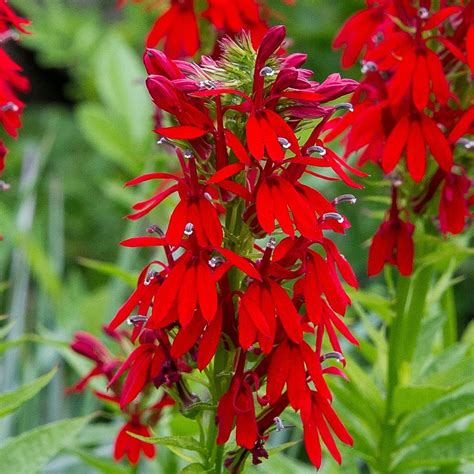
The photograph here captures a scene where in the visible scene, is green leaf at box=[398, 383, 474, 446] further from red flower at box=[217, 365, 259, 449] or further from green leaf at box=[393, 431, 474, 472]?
red flower at box=[217, 365, 259, 449]

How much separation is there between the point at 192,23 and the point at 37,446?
2.54ft

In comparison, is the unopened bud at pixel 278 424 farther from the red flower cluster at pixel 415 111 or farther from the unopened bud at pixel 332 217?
the red flower cluster at pixel 415 111

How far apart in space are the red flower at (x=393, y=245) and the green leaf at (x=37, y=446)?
1.42 ft

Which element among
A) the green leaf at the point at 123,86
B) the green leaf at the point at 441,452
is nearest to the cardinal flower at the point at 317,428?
the green leaf at the point at 441,452

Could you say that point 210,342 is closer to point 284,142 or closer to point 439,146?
point 284,142

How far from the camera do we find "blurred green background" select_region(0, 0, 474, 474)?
1311 millimetres

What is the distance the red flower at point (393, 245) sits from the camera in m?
1.18

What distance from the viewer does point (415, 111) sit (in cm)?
112

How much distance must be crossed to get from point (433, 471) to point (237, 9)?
84 cm

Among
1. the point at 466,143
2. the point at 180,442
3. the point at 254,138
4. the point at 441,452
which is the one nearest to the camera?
the point at 254,138

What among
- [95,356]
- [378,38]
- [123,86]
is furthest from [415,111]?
[123,86]

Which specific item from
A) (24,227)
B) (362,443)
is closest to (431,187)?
(362,443)

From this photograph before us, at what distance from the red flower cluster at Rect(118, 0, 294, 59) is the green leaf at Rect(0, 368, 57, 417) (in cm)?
65

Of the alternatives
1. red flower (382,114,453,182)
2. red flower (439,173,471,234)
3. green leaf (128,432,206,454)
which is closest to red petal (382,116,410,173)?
red flower (382,114,453,182)
